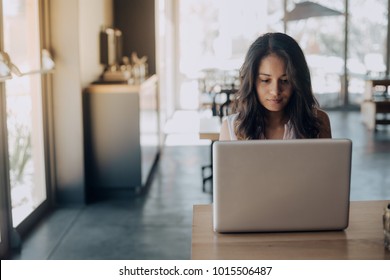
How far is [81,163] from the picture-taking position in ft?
15.2

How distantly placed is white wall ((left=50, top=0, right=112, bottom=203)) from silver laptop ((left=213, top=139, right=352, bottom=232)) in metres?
3.21

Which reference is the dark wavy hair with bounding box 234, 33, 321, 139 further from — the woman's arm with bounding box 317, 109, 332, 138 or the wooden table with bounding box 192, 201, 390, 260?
the wooden table with bounding box 192, 201, 390, 260

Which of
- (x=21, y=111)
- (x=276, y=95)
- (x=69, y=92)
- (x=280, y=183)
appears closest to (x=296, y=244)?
(x=280, y=183)

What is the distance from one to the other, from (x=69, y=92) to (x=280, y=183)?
3.31m

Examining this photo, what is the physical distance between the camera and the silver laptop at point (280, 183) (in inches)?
57.6

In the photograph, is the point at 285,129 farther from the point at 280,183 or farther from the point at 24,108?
the point at 24,108

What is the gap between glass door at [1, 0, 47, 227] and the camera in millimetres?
3662

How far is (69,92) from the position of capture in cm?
454

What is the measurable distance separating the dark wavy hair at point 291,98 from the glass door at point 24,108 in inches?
71.2

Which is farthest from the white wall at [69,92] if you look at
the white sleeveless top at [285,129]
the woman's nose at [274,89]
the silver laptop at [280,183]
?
the silver laptop at [280,183]

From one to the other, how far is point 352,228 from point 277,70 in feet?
1.83

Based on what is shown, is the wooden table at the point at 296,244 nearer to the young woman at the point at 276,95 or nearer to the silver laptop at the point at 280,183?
the silver laptop at the point at 280,183
